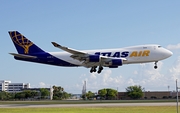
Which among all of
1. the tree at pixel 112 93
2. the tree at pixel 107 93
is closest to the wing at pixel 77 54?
the tree at pixel 112 93

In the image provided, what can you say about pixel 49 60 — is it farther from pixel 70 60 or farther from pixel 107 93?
pixel 107 93

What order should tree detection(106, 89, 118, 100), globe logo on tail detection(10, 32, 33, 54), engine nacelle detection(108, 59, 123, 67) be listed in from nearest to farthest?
engine nacelle detection(108, 59, 123, 67)
globe logo on tail detection(10, 32, 33, 54)
tree detection(106, 89, 118, 100)

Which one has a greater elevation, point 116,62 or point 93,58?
point 93,58

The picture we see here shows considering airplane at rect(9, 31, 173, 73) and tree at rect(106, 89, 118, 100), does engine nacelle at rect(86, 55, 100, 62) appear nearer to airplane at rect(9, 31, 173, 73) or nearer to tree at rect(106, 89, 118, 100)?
airplane at rect(9, 31, 173, 73)

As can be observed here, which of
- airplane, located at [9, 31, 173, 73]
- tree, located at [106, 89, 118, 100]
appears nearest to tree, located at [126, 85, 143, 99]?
tree, located at [106, 89, 118, 100]

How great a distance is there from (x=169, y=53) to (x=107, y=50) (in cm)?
1190

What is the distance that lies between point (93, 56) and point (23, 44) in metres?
17.0

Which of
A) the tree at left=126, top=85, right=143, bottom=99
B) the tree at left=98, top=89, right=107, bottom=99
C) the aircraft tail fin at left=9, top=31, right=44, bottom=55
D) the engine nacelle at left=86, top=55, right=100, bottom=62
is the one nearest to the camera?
the engine nacelle at left=86, top=55, right=100, bottom=62

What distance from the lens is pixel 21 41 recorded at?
73062 mm

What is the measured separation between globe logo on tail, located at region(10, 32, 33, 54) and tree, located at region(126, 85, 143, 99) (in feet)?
308

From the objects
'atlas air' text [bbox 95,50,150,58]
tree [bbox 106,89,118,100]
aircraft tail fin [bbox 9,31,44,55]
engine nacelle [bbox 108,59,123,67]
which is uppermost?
aircraft tail fin [bbox 9,31,44,55]

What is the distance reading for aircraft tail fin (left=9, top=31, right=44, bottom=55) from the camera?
70688 millimetres

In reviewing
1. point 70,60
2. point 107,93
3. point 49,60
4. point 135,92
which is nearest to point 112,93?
point 107,93

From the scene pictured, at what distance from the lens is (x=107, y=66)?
67188 mm
